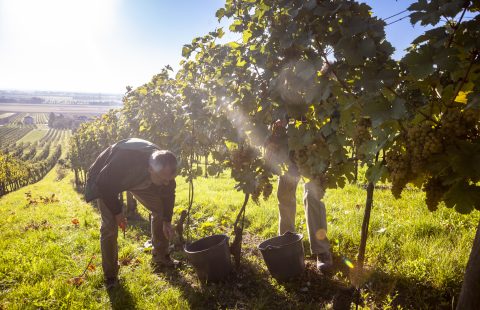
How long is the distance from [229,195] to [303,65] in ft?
24.3

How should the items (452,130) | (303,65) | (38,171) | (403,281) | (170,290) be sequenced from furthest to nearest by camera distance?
(38,171) → (170,290) → (403,281) → (303,65) → (452,130)

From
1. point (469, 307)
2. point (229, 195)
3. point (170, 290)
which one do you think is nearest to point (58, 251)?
point (170, 290)

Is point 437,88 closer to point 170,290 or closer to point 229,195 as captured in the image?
point 170,290

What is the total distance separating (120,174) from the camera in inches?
169

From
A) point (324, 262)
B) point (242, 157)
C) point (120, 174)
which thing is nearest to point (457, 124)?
point (242, 157)

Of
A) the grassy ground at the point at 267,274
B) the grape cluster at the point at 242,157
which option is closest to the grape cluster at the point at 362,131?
the grassy ground at the point at 267,274

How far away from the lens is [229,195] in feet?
30.9

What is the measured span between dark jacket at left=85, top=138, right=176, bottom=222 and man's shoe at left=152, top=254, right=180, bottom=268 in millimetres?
680

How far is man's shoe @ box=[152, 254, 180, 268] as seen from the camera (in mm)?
4930

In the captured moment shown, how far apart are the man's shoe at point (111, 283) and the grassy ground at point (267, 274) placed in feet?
0.37

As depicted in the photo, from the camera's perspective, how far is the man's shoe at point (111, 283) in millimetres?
4369

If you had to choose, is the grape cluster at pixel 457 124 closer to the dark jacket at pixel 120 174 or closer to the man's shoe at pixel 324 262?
the man's shoe at pixel 324 262

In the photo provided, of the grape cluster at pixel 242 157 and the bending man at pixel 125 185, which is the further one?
the bending man at pixel 125 185

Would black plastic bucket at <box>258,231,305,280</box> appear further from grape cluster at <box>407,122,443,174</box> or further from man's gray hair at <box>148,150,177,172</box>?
grape cluster at <box>407,122,443,174</box>
